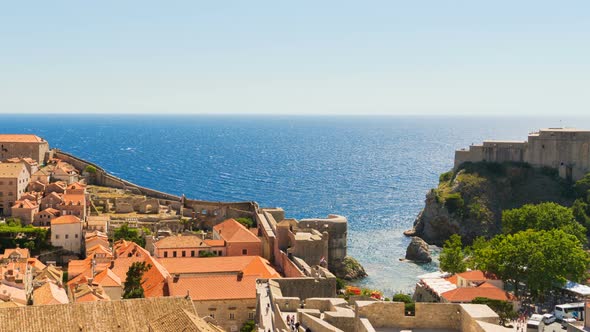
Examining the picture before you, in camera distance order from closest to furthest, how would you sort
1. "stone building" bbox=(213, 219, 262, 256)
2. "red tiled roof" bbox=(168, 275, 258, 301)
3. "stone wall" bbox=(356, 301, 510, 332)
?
"stone wall" bbox=(356, 301, 510, 332)
"red tiled roof" bbox=(168, 275, 258, 301)
"stone building" bbox=(213, 219, 262, 256)

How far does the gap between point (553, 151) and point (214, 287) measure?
54.4 m

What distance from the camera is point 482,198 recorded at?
250 ft

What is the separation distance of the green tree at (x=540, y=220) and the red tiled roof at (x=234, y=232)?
75.0 ft

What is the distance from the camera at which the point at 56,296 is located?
3638 centimetres

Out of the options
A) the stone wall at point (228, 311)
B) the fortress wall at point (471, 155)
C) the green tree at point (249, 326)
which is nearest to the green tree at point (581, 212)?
the fortress wall at point (471, 155)

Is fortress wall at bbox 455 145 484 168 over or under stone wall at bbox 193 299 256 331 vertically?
over

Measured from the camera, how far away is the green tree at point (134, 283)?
118 ft

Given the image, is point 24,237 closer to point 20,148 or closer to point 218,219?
point 218,219

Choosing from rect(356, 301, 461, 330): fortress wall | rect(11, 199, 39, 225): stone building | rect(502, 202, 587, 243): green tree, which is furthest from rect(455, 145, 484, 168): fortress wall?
rect(356, 301, 461, 330): fortress wall

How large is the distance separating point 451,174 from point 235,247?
44.8 metres

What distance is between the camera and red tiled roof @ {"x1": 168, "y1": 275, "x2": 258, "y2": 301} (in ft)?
118

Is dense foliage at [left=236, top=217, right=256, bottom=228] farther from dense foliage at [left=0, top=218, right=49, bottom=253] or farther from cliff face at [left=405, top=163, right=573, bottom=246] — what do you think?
cliff face at [left=405, top=163, right=573, bottom=246]

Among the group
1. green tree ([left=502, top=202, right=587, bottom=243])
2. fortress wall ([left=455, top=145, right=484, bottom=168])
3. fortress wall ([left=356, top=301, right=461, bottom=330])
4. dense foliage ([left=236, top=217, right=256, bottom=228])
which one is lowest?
dense foliage ([left=236, top=217, right=256, bottom=228])

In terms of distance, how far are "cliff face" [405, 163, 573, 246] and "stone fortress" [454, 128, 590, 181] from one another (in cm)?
135
